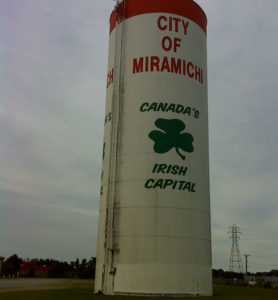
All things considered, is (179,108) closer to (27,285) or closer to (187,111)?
(187,111)

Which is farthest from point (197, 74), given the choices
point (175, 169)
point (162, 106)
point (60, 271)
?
point (60, 271)

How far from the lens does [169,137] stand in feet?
70.8

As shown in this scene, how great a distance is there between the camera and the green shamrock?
2144 cm

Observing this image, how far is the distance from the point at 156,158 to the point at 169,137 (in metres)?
1.45

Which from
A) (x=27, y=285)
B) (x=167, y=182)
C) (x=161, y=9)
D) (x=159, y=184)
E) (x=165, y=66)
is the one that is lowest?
(x=27, y=285)

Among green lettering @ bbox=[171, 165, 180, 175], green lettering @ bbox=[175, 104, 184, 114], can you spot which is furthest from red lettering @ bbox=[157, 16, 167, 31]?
green lettering @ bbox=[171, 165, 180, 175]

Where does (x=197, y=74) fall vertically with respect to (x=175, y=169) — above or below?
above

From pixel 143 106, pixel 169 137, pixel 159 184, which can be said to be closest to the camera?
pixel 159 184

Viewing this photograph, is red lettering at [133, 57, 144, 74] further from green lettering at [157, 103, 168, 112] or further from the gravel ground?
the gravel ground

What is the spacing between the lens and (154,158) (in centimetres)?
2123

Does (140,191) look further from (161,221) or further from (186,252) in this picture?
(186,252)

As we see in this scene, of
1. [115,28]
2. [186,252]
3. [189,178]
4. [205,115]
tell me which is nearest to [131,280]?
[186,252]

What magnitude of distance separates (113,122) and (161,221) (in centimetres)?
672

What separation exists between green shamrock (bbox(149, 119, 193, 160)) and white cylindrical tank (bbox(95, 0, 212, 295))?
6 centimetres
